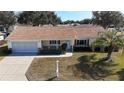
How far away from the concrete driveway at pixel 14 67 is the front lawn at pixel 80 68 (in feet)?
1.32

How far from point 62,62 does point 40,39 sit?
4.33 m

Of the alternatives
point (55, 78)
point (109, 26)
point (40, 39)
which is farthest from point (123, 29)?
point (40, 39)

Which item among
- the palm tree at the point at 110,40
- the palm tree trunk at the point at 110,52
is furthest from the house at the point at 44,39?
the palm tree at the point at 110,40

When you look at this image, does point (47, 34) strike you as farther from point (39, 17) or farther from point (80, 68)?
point (80, 68)

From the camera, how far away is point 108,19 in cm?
1497

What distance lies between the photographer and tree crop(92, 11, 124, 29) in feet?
45.8

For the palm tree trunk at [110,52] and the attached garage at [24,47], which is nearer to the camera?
the palm tree trunk at [110,52]

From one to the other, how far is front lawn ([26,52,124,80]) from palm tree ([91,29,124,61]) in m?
0.86

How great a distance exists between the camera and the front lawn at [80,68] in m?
13.2

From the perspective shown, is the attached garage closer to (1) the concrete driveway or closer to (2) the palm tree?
(1) the concrete driveway

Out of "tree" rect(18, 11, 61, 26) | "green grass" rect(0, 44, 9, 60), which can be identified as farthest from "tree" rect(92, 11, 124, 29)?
"green grass" rect(0, 44, 9, 60)

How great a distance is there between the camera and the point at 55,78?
12.7 meters

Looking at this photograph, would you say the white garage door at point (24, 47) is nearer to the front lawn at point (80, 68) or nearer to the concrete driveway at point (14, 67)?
the concrete driveway at point (14, 67)
